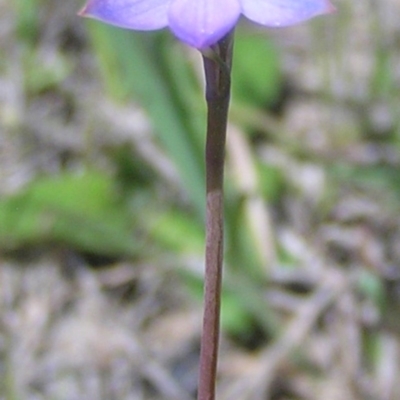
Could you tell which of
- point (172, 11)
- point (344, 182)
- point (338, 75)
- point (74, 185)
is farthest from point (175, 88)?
point (172, 11)

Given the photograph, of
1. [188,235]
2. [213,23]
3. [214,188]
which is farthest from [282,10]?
[188,235]

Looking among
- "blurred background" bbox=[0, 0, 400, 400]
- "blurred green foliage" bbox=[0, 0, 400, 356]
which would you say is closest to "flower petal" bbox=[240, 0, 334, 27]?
"blurred background" bbox=[0, 0, 400, 400]

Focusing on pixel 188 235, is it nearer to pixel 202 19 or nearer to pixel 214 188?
pixel 214 188

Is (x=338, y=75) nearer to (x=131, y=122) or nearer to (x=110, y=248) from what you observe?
(x=131, y=122)

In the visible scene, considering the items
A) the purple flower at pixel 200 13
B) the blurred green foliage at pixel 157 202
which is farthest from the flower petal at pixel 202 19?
the blurred green foliage at pixel 157 202

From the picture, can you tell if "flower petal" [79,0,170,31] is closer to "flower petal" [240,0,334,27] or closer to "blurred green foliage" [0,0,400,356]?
"flower petal" [240,0,334,27]
